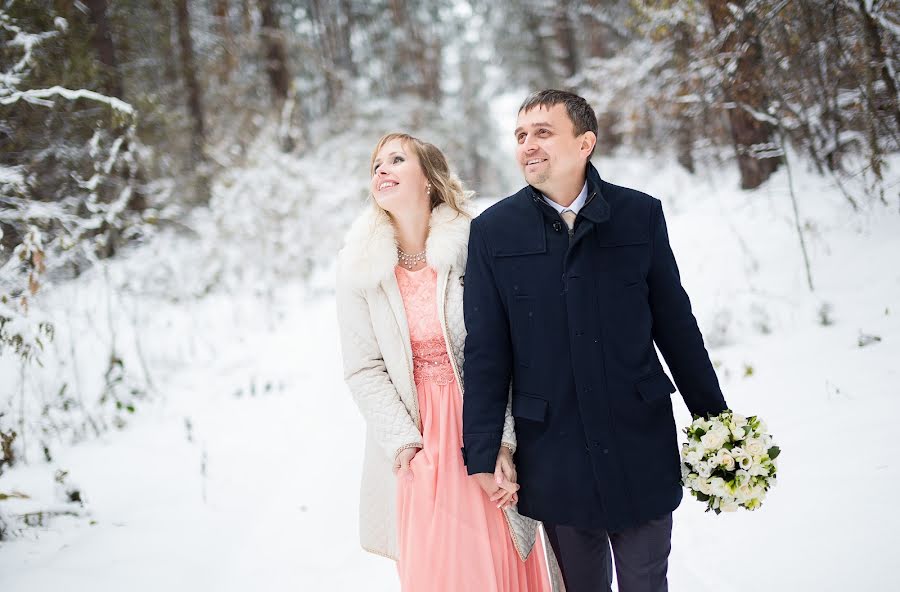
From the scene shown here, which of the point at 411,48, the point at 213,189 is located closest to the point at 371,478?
the point at 213,189

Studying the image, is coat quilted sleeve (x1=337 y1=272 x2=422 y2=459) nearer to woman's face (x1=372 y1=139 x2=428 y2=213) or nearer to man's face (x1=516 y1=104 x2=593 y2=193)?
woman's face (x1=372 y1=139 x2=428 y2=213)

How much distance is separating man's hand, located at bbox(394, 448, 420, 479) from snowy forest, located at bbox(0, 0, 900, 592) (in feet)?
4.74

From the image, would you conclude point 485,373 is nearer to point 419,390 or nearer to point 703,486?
point 419,390

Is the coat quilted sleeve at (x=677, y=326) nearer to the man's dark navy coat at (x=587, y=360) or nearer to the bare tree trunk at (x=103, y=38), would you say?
the man's dark navy coat at (x=587, y=360)

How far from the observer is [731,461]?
183 cm

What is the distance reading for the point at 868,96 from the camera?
4586mm

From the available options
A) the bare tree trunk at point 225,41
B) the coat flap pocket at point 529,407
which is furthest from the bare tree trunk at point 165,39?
the coat flap pocket at point 529,407

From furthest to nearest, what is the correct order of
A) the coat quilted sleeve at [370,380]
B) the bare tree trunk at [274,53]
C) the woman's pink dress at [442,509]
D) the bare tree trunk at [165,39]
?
the bare tree trunk at [274,53]
the bare tree trunk at [165,39]
the coat quilted sleeve at [370,380]
the woman's pink dress at [442,509]

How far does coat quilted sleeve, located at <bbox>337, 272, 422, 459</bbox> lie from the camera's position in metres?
2.19

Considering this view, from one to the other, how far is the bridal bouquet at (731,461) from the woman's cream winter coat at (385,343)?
0.70 m

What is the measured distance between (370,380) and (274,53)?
1433 cm

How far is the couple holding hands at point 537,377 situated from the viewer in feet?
6.17

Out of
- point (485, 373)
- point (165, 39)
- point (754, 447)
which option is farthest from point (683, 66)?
point (165, 39)

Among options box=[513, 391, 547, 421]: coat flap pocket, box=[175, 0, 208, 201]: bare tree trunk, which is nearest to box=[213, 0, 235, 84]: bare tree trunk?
box=[175, 0, 208, 201]: bare tree trunk
